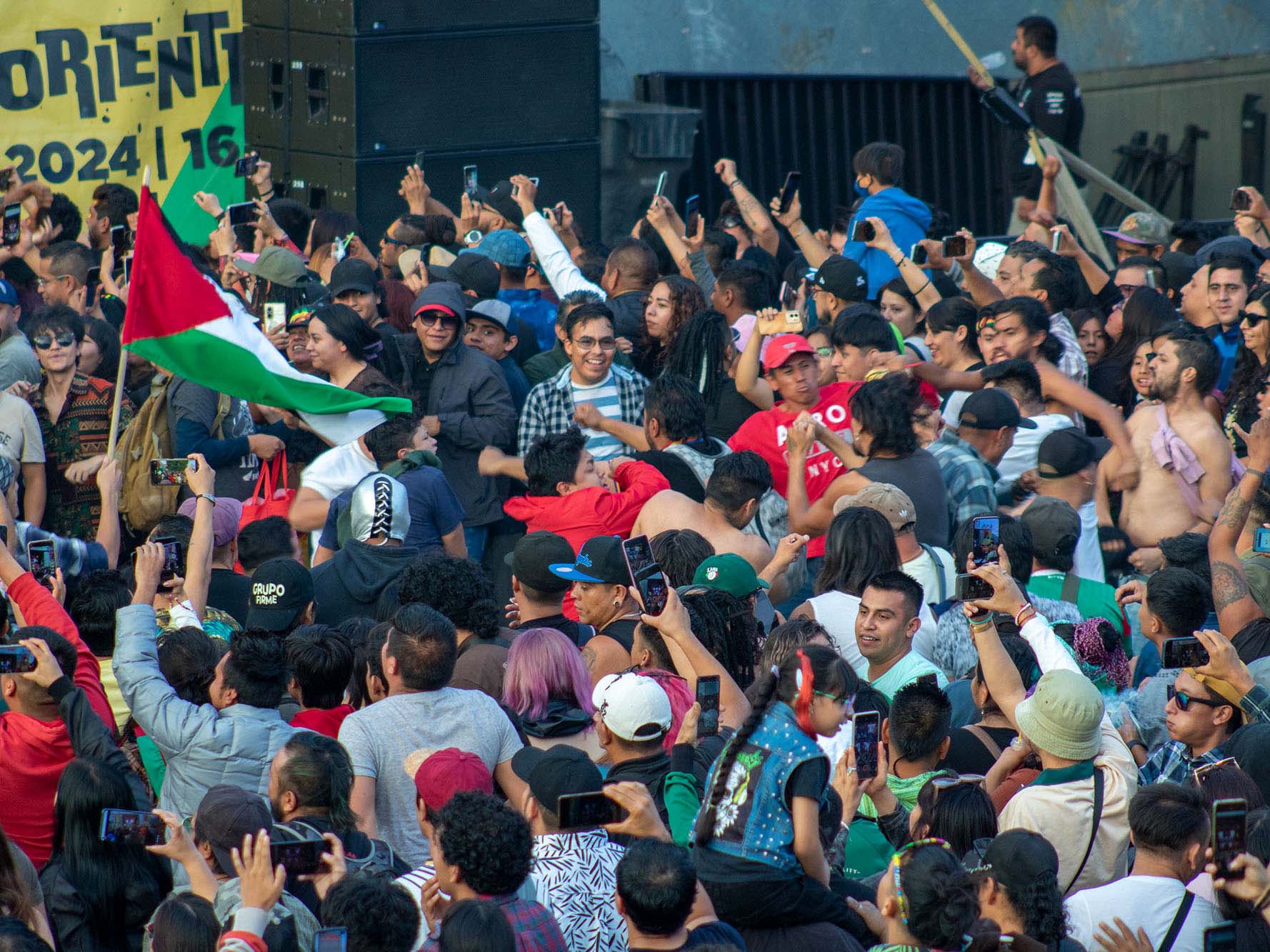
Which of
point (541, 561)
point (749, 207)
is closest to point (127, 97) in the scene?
point (749, 207)

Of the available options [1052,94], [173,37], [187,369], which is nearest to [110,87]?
[173,37]

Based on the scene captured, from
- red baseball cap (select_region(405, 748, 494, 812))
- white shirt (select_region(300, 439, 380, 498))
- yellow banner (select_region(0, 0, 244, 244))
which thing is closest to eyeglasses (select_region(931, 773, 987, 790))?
red baseball cap (select_region(405, 748, 494, 812))

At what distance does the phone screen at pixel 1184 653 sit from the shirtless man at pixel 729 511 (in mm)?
1633

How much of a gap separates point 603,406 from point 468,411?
585 millimetres

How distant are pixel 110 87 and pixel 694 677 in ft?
23.8

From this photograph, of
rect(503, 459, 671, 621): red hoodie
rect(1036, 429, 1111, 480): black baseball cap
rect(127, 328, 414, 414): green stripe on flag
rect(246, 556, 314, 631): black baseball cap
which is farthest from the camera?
rect(1036, 429, 1111, 480): black baseball cap

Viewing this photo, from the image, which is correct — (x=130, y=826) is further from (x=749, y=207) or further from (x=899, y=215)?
(x=749, y=207)

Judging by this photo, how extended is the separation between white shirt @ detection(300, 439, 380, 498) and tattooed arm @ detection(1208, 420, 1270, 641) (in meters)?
2.97

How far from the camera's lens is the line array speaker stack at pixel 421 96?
987cm

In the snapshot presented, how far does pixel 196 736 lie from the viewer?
4344 millimetres

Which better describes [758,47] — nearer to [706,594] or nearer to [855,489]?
[855,489]

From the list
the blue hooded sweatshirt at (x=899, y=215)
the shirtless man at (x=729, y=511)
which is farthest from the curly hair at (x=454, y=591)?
the blue hooded sweatshirt at (x=899, y=215)

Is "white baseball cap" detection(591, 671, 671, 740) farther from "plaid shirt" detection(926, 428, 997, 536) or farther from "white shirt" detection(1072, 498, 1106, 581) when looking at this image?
"white shirt" detection(1072, 498, 1106, 581)

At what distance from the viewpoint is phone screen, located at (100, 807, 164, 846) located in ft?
11.5
